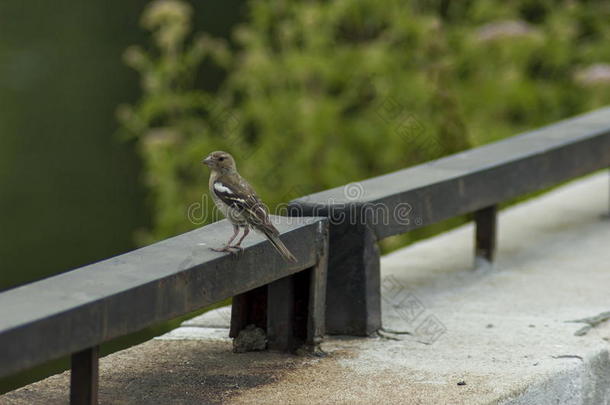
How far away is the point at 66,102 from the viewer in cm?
1320

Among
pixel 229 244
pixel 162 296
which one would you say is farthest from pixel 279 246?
pixel 162 296

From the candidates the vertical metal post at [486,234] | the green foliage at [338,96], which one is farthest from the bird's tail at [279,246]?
the green foliage at [338,96]

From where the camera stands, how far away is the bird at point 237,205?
130 inches

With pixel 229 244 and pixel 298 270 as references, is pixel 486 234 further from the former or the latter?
pixel 229 244

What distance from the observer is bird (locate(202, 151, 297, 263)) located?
10.8 feet

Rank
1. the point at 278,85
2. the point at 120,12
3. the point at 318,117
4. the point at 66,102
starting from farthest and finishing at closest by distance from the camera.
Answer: the point at 120,12
the point at 66,102
the point at 278,85
the point at 318,117

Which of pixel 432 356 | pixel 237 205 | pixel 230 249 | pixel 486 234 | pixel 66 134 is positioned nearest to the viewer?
pixel 230 249

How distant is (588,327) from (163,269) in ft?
5.03

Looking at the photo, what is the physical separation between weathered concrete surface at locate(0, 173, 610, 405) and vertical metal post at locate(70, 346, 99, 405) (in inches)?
9.7

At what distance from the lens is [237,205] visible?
11.2 ft

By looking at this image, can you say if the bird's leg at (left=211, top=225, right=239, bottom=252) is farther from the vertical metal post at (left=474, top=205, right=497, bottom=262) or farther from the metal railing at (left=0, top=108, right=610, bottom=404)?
the vertical metal post at (left=474, top=205, right=497, bottom=262)

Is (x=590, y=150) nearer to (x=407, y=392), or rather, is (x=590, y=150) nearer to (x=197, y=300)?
(x=407, y=392)

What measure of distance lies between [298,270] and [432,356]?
0.50 metres

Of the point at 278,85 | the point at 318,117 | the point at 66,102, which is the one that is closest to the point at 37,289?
the point at 318,117
